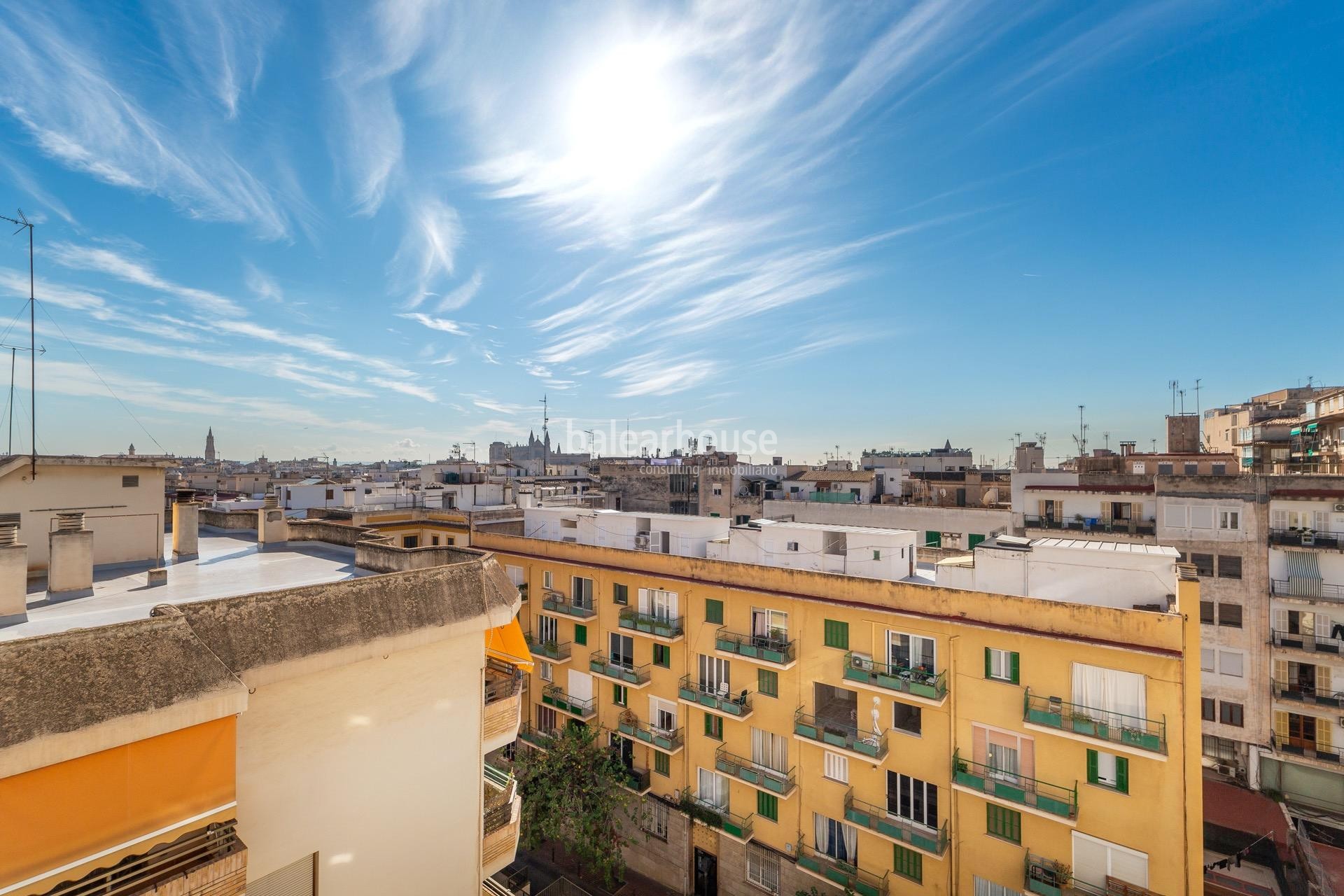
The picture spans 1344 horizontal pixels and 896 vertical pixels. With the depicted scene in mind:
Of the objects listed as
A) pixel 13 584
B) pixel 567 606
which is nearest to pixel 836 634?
pixel 567 606

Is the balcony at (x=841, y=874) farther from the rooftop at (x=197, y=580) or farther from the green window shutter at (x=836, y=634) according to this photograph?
the rooftop at (x=197, y=580)

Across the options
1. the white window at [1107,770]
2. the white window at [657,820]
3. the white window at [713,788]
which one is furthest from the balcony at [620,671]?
the white window at [1107,770]

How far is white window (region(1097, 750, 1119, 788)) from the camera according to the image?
15.5 m

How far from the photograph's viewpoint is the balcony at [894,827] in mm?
17203

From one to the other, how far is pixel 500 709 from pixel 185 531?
8.57m

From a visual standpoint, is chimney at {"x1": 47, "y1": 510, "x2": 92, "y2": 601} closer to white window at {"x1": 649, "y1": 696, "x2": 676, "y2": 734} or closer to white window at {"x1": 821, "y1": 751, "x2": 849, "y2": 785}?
white window at {"x1": 649, "y1": 696, "x2": 676, "y2": 734}

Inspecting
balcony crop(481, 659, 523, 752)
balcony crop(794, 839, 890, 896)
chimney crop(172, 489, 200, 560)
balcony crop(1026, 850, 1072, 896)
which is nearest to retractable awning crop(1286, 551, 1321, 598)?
balcony crop(1026, 850, 1072, 896)

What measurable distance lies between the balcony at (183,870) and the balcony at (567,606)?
65.0 feet

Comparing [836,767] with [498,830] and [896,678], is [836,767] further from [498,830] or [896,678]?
[498,830]

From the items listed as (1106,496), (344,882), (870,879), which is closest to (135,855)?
(344,882)

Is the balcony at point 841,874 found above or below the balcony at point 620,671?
below

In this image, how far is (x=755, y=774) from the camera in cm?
2069

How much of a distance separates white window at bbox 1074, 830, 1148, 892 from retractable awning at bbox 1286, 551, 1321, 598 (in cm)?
1845

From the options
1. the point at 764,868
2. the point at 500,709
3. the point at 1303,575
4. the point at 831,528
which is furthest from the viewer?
the point at 1303,575
